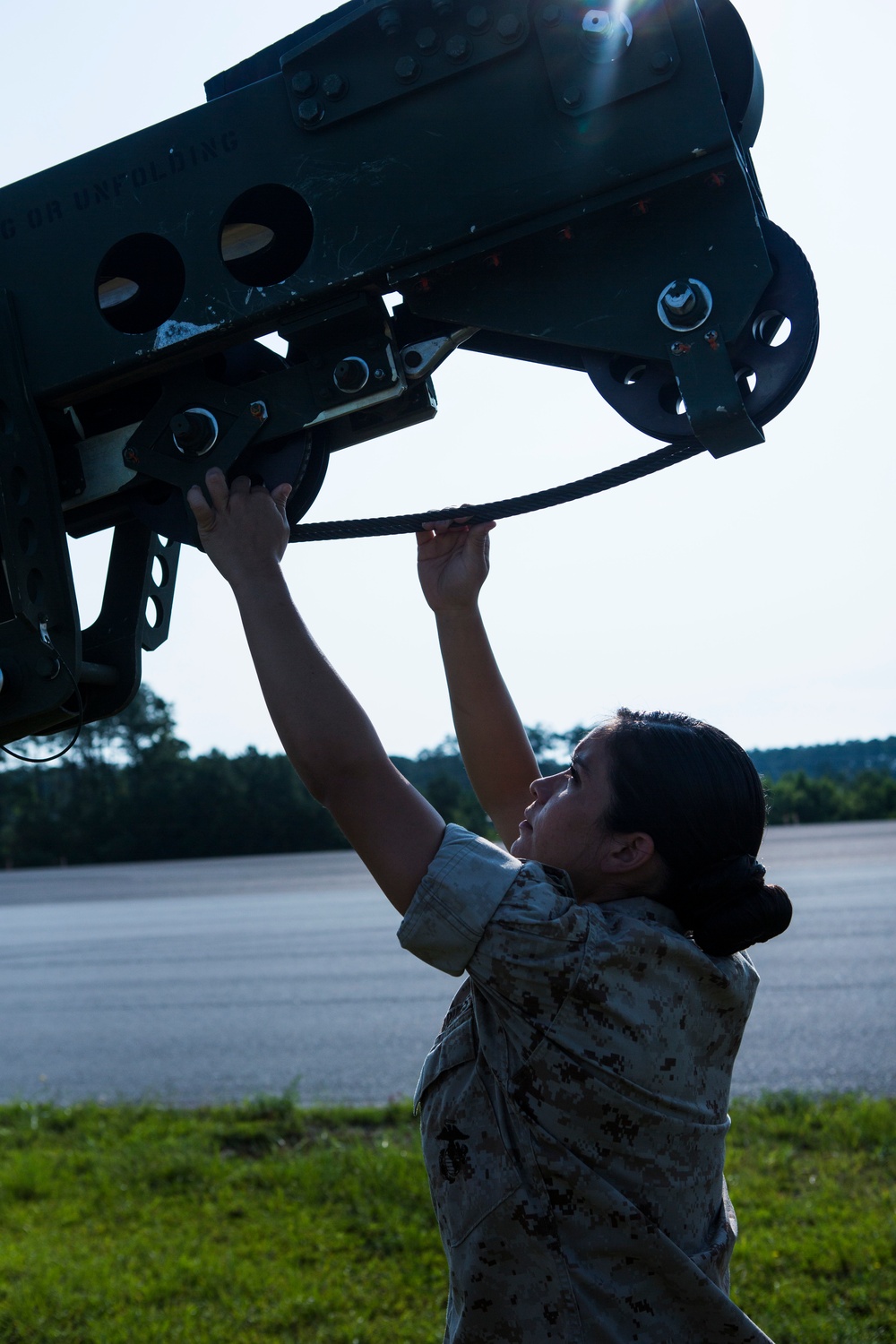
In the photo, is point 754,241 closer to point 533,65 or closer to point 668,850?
point 533,65

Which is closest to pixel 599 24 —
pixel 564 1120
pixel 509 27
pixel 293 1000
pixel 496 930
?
pixel 509 27

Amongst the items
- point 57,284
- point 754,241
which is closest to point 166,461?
point 57,284

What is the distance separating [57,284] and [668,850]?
127 cm

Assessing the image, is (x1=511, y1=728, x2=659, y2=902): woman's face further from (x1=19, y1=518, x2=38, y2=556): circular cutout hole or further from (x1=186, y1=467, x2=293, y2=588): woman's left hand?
(x1=19, y1=518, x2=38, y2=556): circular cutout hole

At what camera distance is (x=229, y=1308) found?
373cm

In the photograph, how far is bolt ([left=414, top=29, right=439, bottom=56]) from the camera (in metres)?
1.67

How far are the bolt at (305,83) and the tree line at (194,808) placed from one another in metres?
31.8

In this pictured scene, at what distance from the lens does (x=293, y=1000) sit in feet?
30.6

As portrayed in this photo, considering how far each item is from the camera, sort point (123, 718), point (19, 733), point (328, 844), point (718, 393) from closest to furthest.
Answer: point (718, 393) → point (19, 733) → point (328, 844) → point (123, 718)

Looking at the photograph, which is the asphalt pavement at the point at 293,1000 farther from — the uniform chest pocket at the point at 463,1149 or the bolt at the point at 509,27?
the bolt at the point at 509,27

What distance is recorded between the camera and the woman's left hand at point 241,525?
1743 mm

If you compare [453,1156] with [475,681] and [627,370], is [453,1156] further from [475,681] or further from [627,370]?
[627,370]

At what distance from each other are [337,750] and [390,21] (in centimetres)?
101

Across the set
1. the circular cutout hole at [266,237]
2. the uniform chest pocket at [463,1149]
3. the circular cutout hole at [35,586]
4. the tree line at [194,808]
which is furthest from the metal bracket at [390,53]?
the tree line at [194,808]
